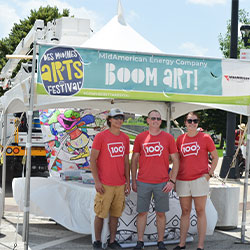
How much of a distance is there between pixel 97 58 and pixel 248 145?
253 centimetres

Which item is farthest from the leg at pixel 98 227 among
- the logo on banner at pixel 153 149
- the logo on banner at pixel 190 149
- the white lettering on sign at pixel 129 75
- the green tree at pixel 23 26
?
the green tree at pixel 23 26

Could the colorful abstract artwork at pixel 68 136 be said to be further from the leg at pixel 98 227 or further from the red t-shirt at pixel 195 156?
the red t-shirt at pixel 195 156

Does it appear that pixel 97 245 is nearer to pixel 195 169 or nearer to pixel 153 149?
pixel 153 149

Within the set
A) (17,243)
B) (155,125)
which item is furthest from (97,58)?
(17,243)

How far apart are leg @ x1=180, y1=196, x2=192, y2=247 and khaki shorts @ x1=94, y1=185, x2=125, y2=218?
30.7 inches

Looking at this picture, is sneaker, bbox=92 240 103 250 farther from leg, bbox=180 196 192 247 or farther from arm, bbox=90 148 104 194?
leg, bbox=180 196 192 247

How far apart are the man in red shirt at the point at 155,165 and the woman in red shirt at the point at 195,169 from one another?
0.14 meters

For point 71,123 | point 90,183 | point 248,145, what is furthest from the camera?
point 71,123

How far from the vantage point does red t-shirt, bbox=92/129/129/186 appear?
5504 millimetres

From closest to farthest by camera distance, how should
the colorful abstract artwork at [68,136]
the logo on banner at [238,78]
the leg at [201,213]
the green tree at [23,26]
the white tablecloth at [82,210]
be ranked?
the leg at [201,213], the white tablecloth at [82,210], the logo on banner at [238,78], the colorful abstract artwork at [68,136], the green tree at [23,26]

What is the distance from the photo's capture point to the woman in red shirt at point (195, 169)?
5555 millimetres

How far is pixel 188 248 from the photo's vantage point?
597 cm

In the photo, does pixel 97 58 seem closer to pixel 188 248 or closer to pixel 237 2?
pixel 188 248

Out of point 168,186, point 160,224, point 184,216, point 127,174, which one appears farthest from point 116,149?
point 184,216
